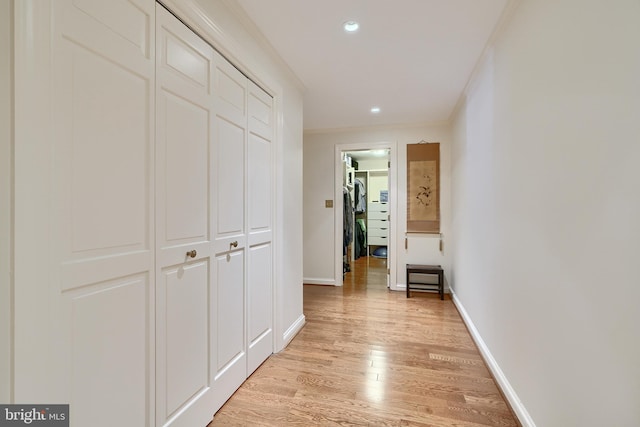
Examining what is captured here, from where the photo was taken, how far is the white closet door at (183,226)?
1.27 meters

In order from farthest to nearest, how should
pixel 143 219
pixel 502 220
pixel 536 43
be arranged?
pixel 502 220, pixel 536 43, pixel 143 219

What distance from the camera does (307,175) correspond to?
182 inches

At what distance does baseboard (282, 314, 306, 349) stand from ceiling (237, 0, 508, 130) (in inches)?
90.3

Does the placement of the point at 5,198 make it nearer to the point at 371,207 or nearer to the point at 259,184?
the point at 259,184

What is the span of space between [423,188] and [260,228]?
2.80 meters

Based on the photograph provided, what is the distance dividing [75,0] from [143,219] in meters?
0.74

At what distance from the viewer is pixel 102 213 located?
1005 mm

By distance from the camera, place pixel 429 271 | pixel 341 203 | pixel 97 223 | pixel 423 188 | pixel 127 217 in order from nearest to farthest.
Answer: pixel 97 223 < pixel 127 217 < pixel 429 271 < pixel 423 188 < pixel 341 203

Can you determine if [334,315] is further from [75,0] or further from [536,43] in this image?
[75,0]

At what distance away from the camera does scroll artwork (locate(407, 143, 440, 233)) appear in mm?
4113

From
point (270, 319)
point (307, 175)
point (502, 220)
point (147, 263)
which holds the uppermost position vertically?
point (307, 175)

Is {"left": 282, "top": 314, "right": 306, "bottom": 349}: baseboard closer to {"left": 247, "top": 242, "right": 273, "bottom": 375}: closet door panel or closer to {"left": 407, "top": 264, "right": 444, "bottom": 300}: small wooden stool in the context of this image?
{"left": 247, "top": 242, "right": 273, "bottom": 375}: closet door panel

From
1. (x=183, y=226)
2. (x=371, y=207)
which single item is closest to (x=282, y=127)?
(x=183, y=226)

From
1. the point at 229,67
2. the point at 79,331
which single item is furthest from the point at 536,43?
the point at 79,331
